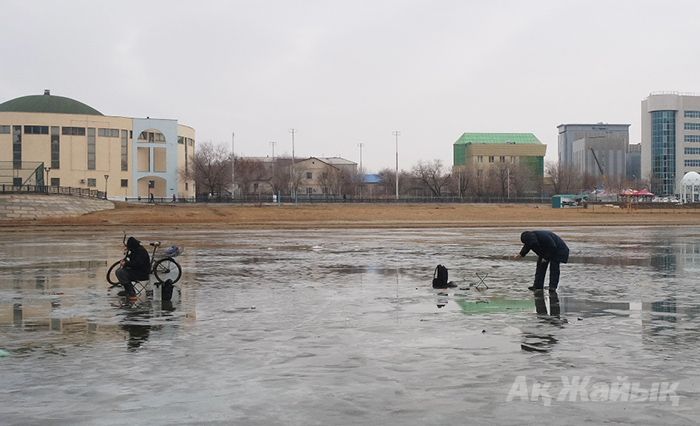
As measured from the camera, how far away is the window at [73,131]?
110 metres

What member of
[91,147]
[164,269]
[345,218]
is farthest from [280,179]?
[164,269]

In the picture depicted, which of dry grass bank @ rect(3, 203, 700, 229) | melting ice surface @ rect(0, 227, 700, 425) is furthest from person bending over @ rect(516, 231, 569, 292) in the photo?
dry grass bank @ rect(3, 203, 700, 229)

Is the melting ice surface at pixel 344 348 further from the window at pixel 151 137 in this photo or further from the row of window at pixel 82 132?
the window at pixel 151 137

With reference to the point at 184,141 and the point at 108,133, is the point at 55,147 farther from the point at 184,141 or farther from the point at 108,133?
the point at 184,141

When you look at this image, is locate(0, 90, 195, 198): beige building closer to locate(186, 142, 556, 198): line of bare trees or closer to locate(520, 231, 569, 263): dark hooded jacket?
locate(186, 142, 556, 198): line of bare trees

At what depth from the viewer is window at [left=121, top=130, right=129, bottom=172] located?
11494 cm

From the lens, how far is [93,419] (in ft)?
22.7

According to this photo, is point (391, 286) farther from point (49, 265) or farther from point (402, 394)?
point (49, 265)

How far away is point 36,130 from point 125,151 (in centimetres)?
1266

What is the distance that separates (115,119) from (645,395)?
11429 centimetres

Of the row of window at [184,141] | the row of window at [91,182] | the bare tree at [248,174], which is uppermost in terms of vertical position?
the row of window at [184,141]

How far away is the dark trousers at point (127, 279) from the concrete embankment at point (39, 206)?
51.1 m

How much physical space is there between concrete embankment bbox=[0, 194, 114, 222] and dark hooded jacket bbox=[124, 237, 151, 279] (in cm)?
5100

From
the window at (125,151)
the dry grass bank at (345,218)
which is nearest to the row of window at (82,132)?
the window at (125,151)
